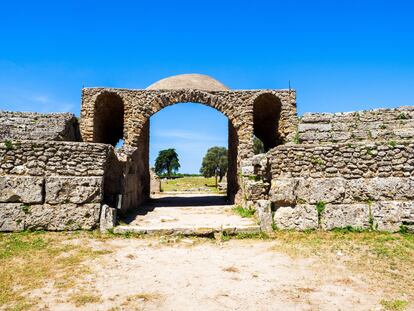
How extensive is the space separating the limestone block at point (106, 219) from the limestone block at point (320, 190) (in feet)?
14.9

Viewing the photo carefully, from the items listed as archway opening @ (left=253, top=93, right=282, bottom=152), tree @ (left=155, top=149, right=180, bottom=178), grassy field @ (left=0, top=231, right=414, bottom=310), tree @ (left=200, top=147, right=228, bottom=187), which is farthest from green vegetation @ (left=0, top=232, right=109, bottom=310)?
tree @ (left=155, top=149, right=180, bottom=178)

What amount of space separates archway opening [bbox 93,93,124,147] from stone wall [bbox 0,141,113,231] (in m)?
6.50

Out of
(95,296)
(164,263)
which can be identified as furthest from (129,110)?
(95,296)

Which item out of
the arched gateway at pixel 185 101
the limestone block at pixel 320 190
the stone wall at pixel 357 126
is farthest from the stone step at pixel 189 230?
the arched gateway at pixel 185 101

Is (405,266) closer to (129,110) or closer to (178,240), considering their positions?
(178,240)

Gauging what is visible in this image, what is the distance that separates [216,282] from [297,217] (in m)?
3.62

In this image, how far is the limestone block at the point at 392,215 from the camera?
7.20 meters

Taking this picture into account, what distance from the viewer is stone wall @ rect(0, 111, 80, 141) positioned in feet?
36.7

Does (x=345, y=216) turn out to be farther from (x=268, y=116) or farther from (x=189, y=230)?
(x=268, y=116)

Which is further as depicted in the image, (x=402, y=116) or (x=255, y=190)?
(x=402, y=116)

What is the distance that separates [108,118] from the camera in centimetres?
1634

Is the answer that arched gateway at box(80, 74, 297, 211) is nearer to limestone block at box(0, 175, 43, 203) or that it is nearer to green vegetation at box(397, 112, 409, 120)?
green vegetation at box(397, 112, 409, 120)

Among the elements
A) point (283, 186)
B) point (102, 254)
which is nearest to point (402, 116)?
point (283, 186)

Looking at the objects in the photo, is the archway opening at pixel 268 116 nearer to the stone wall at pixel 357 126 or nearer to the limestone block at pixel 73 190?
the stone wall at pixel 357 126
